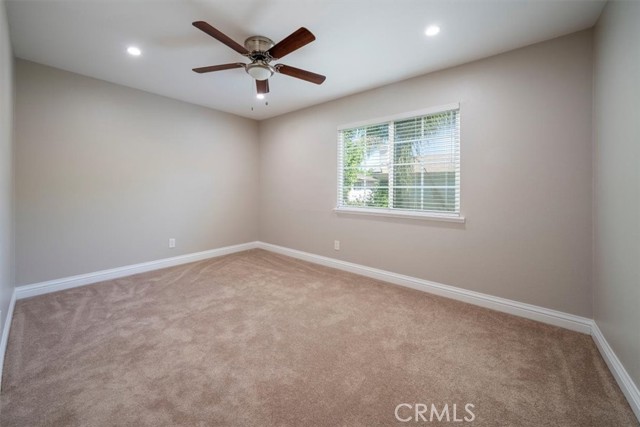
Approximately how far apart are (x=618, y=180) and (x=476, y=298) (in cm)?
151

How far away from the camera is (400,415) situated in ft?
4.65

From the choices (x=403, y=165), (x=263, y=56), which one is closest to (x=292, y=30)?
(x=263, y=56)

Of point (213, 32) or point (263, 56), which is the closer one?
point (213, 32)

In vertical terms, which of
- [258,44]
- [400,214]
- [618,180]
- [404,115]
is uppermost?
[258,44]

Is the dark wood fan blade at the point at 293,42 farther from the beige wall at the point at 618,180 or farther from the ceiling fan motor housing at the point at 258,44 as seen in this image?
the beige wall at the point at 618,180

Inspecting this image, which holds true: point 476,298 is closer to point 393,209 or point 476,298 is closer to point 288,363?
point 393,209

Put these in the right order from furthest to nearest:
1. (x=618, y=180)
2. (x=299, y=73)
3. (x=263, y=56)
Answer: (x=299, y=73), (x=263, y=56), (x=618, y=180)

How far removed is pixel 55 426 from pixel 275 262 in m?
3.01

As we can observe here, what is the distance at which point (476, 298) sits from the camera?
2.73 meters

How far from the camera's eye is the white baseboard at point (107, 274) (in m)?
2.90
